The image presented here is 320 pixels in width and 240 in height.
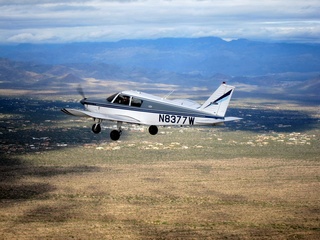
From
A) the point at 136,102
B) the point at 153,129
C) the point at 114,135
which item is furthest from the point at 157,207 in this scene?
the point at 136,102

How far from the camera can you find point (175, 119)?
47125mm

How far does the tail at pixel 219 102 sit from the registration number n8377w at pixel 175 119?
5.82 feet

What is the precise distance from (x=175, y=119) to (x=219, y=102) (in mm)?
4562

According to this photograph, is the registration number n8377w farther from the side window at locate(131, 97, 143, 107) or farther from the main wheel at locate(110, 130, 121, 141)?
the main wheel at locate(110, 130, 121, 141)

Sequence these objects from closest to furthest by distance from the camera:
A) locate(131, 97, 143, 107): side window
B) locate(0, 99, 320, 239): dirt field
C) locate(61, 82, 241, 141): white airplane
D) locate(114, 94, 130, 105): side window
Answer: locate(61, 82, 241, 141): white airplane
locate(131, 97, 143, 107): side window
locate(114, 94, 130, 105): side window
locate(0, 99, 320, 239): dirt field

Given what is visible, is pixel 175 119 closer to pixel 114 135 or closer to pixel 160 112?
pixel 160 112

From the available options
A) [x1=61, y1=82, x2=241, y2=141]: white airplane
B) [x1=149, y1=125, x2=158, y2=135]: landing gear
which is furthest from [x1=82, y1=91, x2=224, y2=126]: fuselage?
[x1=149, y1=125, x2=158, y2=135]: landing gear

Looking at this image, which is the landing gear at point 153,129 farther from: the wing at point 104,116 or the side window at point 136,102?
the side window at point 136,102

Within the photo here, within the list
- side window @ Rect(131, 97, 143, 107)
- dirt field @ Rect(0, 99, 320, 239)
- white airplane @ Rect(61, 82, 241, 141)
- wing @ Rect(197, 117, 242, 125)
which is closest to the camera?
wing @ Rect(197, 117, 242, 125)

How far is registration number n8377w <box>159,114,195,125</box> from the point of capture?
46750 mm

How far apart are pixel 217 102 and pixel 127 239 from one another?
7718 centimetres

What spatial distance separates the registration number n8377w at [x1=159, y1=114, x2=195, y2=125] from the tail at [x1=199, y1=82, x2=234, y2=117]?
177 centimetres

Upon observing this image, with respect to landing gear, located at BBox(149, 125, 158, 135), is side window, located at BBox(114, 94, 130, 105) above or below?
above

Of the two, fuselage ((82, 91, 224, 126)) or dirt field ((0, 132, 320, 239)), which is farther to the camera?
dirt field ((0, 132, 320, 239))
